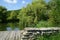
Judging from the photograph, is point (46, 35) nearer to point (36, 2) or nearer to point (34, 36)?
point (34, 36)

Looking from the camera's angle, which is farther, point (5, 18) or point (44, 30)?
point (5, 18)

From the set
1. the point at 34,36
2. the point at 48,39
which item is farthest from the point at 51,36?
the point at 34,36

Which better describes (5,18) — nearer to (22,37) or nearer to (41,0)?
(41,0)

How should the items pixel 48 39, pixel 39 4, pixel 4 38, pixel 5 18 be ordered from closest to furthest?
pixel 48 39, pixel 4 38, pixel 39 4, pixel 5 18

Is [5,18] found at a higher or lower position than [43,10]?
lower

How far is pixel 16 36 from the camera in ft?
26.8

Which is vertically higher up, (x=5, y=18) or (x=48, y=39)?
(x=48, y=39)

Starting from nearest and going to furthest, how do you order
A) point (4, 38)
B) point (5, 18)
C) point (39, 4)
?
point (4, 38)
point (39, 4)
point (5, 18)

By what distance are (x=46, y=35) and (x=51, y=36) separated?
0.67 feet

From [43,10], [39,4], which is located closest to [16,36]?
[43,10]

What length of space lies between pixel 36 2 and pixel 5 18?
65.9ft

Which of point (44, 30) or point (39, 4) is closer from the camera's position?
point (44, 30)

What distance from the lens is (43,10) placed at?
2047 centimetres

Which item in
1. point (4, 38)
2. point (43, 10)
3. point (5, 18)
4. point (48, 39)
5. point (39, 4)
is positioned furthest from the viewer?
point (5, 18)
